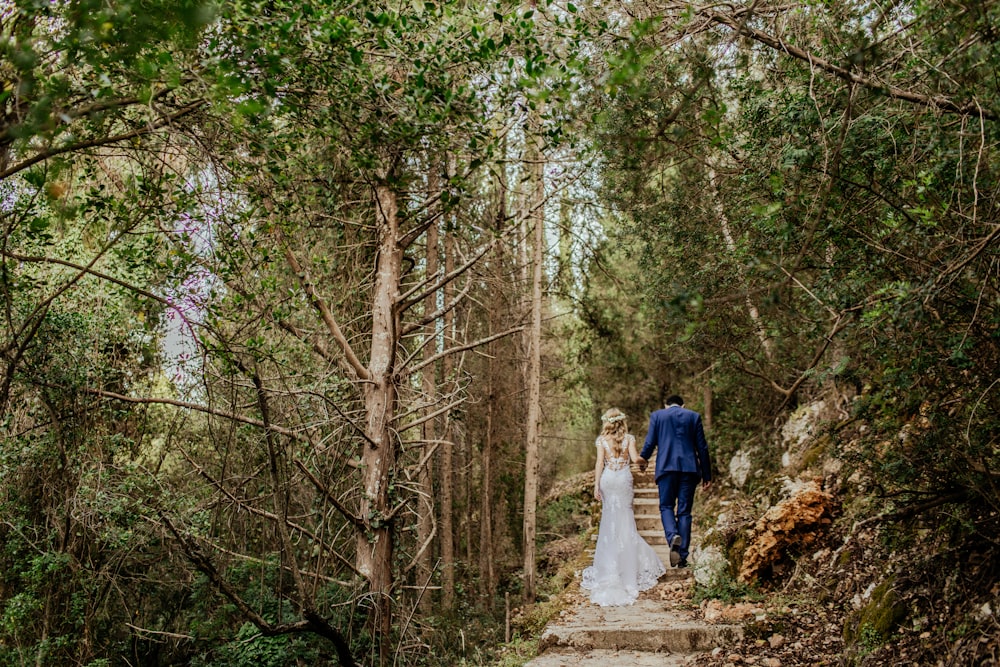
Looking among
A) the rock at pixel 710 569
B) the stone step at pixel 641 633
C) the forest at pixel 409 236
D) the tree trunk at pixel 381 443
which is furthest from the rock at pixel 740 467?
the tree trunk at pixel 381 443

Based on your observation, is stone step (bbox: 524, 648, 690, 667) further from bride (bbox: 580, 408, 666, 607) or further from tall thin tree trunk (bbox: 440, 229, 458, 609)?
tall thin tree trunk (bbox: 440, 229, 458, 609)

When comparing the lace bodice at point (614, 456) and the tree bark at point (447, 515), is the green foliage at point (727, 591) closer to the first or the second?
the lace bodice at point (614, 456)

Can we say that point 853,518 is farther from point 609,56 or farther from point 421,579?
point 421,579

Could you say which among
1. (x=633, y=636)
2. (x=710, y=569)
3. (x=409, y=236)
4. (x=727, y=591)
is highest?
(x=409, y=236)

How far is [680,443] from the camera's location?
7836 millimetres

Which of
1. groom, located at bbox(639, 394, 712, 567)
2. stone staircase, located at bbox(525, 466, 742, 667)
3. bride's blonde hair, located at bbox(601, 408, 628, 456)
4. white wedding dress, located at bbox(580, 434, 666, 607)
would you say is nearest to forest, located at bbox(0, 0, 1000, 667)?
stone staircase, located at bbox(525, 466, 742, 667)

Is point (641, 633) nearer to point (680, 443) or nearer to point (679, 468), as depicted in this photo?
point (679, 468)

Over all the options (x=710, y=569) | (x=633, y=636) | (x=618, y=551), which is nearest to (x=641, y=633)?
(x=633, y=636)

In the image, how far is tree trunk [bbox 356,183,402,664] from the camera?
21.3 feet

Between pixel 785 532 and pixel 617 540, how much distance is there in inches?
88.5

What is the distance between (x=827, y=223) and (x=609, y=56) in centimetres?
186

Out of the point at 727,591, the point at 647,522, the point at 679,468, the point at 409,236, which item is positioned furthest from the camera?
the point at 647,522

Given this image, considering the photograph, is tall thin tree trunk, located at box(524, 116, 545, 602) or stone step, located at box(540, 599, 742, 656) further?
tall thin tree trunk, located at box(524, 116, 545, 602)

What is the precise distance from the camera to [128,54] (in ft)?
8.57
